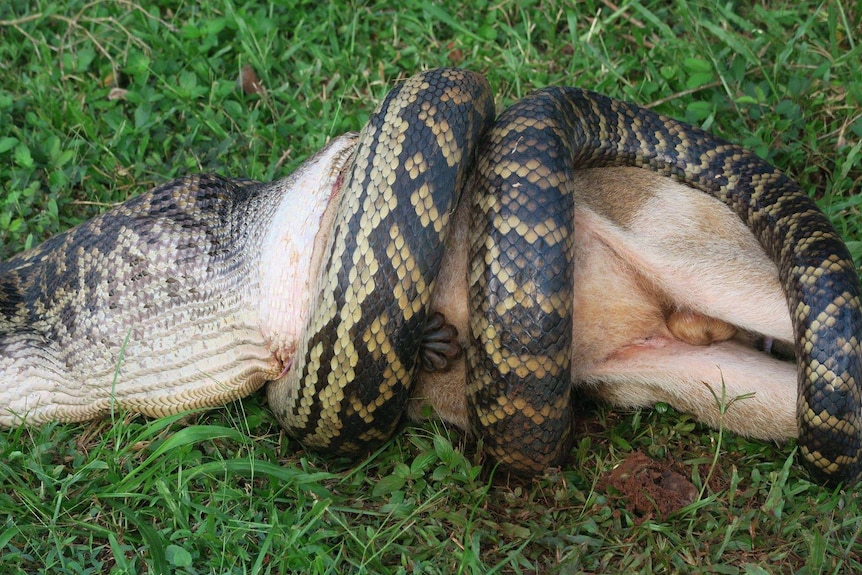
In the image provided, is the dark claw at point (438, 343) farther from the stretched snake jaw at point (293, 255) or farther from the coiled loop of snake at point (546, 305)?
the stretched snake jaw at point (293, 255)

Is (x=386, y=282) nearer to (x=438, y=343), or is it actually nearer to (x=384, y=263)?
(x=384, y=263)

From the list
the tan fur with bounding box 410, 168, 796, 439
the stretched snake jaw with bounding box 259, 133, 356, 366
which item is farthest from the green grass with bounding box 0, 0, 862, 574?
the stretched snake jaw with bounding box 259, 133, 356, 366

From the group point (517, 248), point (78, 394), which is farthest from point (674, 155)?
point (78, 394)

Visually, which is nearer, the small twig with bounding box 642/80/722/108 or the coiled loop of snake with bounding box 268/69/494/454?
the coiled loop of snake with bounding box 268/69/494/454

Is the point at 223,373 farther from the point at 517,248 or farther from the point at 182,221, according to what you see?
the point at 517,248

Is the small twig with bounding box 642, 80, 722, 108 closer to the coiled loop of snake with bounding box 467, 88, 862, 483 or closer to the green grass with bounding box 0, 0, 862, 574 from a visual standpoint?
the green grass with bounding box 0, 0, 862, 574
